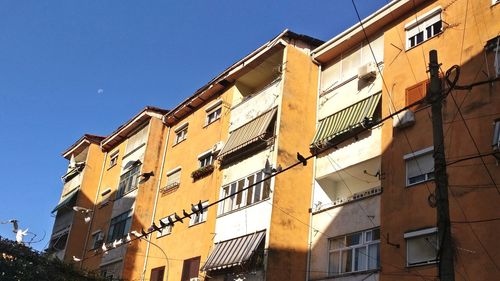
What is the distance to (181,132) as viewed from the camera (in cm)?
3145

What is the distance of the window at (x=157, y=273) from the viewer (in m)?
27.1

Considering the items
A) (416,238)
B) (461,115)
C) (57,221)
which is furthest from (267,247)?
(57,221)

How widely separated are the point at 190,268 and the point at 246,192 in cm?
423

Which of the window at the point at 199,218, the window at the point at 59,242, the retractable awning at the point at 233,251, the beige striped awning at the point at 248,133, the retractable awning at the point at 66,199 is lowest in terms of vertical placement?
the retractable awning at the point at 233,251

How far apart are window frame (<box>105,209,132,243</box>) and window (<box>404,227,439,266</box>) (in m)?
16.2

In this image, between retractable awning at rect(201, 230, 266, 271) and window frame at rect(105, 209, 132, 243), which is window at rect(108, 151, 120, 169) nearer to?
window frame at rect(105, 209, 132, 243)

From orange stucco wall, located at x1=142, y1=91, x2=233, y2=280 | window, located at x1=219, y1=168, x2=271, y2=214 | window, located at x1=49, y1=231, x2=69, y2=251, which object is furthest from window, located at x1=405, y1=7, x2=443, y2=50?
window, located at x1=49, y1=231, x2=69, y2=251

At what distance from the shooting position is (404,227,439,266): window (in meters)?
16.4

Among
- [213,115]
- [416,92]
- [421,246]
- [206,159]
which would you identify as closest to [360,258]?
[421,246]

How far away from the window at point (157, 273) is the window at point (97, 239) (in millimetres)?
5939

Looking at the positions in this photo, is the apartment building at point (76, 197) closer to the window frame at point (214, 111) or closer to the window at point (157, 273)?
the window at point (157, 273)

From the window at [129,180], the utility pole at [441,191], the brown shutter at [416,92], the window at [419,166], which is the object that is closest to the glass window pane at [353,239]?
the window at [419,166]

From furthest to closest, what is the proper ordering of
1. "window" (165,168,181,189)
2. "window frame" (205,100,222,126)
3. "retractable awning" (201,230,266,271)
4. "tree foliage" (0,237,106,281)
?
"window" (165,168,181,189)
"window frame" (205,100,222,126)
"retractable awning" (201,230,266,271)
"tree foliage" (0,237,106,281)

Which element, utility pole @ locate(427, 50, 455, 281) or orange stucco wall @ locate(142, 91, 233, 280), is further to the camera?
orange stucco wall @ locate(142, 91, 233, 280)
